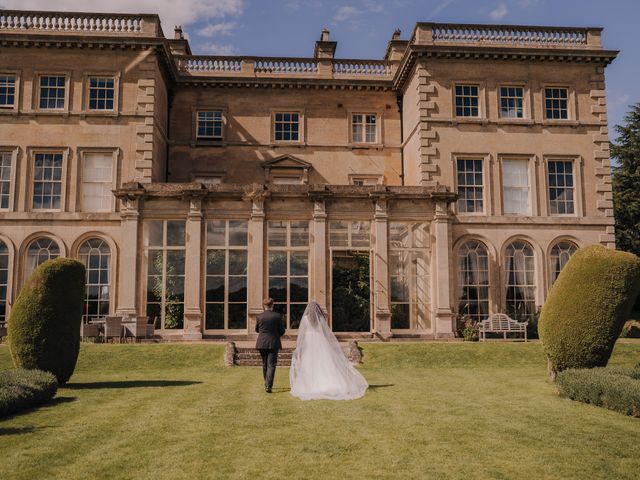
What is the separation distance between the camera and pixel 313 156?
90.2ft

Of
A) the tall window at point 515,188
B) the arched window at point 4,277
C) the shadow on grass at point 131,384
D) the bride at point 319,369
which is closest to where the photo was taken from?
the bride at point 319,369

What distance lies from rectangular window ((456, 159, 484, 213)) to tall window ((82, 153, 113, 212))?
43.6ft

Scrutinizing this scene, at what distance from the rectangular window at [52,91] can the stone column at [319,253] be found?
10810mm

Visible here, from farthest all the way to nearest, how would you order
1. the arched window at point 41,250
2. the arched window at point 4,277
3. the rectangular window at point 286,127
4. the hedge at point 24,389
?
1. the rectangular window at point 286,127
2. the arched window at point 41,250
3. the arched window at point 4,277
4. the hedge at point 24,389

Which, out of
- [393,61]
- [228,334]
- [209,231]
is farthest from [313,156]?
[228,334]

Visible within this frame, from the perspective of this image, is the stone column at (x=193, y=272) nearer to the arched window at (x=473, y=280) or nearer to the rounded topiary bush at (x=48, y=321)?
the rounded topiary bush at (x=48, y=321)

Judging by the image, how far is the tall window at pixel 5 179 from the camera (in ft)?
78.5

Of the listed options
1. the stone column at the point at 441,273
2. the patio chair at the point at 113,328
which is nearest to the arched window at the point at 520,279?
the stone column at the point at 441,273

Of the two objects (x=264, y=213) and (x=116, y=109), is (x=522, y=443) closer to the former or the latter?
(x=264, y=213)

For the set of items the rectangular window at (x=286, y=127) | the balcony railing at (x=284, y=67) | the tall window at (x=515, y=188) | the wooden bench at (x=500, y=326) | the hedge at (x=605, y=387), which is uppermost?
the balcony railing at (x=284, y=67)

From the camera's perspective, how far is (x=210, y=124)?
2744cm

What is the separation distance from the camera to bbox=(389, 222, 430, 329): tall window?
2200 centimetres

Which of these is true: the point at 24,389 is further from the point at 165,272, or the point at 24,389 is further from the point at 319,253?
the point at 319,253

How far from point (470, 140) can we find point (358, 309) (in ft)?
27.5
